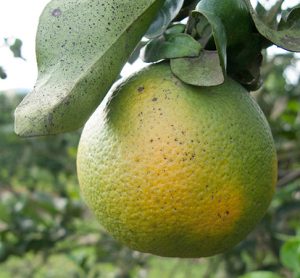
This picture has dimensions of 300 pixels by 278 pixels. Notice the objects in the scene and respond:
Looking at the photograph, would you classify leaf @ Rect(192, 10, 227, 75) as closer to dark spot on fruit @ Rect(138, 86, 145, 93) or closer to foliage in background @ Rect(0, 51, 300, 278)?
dark spot on fruit @ Rect(138, 86, 145, 93)

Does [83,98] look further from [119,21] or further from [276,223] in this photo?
[276,223]

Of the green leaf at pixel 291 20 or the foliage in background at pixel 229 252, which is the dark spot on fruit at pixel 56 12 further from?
the foliage in background at pixel 229 252

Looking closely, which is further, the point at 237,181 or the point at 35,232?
the point at 35,232

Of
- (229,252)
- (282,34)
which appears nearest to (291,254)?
(282,34)

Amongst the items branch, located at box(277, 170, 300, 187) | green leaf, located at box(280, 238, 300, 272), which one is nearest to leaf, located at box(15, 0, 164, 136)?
green leaf, located at box(280, 238, 300, 272)

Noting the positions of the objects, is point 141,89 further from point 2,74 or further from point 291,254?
point 291,254

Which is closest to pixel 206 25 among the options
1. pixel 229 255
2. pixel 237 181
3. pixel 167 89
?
pixel 167 89

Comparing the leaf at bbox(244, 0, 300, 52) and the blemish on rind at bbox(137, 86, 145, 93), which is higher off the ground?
the leaf at bbox(244, 0, 300, 52)
